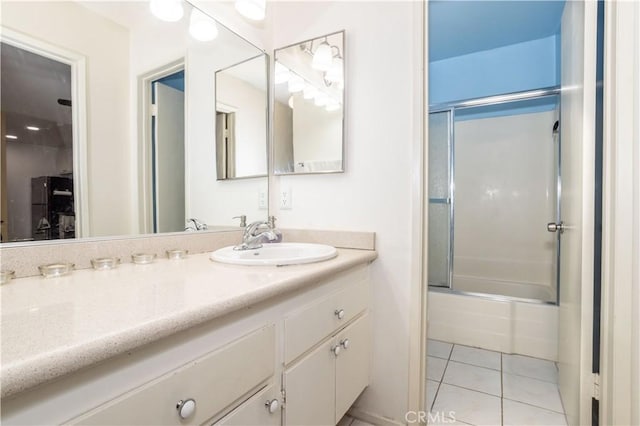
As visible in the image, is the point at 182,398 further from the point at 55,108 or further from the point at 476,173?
the point at 476,173

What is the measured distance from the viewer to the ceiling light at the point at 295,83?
1576mm

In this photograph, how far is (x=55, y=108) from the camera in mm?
846

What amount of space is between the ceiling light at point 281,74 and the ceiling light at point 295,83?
0.03 m

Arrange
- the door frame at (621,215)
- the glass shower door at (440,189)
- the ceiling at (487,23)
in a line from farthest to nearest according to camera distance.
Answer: the glass shower door at (440,189) → the ceiling at (487,23) → the door frame at (621,215)

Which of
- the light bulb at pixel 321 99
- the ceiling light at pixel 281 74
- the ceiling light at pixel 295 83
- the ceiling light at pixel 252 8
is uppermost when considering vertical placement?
the ceiling light at pixel 252 8

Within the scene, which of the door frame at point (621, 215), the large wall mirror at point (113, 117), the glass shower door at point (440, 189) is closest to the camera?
the large wall mirror at point (113, 117)

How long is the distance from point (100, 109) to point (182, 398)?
2.96ft

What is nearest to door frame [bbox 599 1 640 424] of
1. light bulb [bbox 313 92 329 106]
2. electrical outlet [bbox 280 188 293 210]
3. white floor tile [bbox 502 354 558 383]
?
white floor tile [bbox 502 354 558 383]

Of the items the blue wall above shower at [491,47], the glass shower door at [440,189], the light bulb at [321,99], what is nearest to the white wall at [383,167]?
the light bulb at [321,99]

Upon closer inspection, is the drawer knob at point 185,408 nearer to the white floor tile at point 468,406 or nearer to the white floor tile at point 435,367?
the white floor tile at point 468,406

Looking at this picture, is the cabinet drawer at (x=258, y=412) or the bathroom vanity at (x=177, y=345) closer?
the bathroom vanity at (x=177, y=345)

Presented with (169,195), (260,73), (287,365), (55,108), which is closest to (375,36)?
(260,73)

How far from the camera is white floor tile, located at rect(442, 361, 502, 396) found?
1617 mm

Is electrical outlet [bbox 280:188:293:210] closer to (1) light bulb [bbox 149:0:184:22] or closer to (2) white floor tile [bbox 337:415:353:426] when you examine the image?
(1) light bulb [bbox 149:0:184:22]
